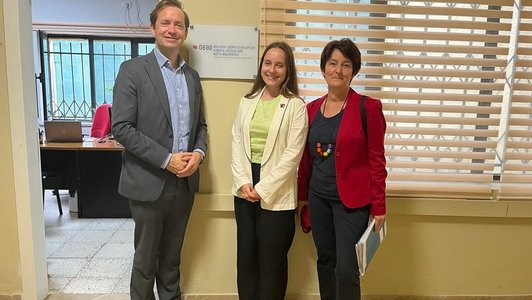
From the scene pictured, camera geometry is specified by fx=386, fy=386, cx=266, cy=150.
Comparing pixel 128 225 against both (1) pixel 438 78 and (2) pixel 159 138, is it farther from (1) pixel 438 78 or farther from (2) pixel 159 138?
(1) pixel 438 78

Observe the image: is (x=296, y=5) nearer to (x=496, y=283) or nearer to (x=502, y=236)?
(x=502, y=236)

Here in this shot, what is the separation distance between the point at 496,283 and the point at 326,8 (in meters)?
1.75

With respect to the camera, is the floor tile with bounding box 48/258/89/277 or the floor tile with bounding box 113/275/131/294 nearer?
the floor tile with bounding box 113/275/131/294

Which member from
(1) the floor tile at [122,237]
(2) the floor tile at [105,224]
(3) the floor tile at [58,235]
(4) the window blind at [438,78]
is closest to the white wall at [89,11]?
(2) the floor tile at [105,224]

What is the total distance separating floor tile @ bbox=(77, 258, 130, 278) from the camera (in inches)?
95.6

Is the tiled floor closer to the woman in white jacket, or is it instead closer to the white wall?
the woman in white jacket

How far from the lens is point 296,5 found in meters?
1.87

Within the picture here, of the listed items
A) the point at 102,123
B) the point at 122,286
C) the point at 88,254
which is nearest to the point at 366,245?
the point at 122,286

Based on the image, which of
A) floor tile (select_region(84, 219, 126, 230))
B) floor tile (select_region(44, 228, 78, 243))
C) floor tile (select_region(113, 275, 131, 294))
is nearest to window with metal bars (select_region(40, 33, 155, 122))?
floor tile (select_region(84, 219, 126, 230))

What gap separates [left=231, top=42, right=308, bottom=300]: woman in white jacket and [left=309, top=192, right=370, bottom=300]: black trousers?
124 mm

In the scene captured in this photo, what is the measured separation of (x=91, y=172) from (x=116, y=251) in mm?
993

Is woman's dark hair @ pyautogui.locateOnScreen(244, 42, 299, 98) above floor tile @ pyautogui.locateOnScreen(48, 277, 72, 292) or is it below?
above

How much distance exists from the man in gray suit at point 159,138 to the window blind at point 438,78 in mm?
470

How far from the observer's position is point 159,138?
169 centimetres
